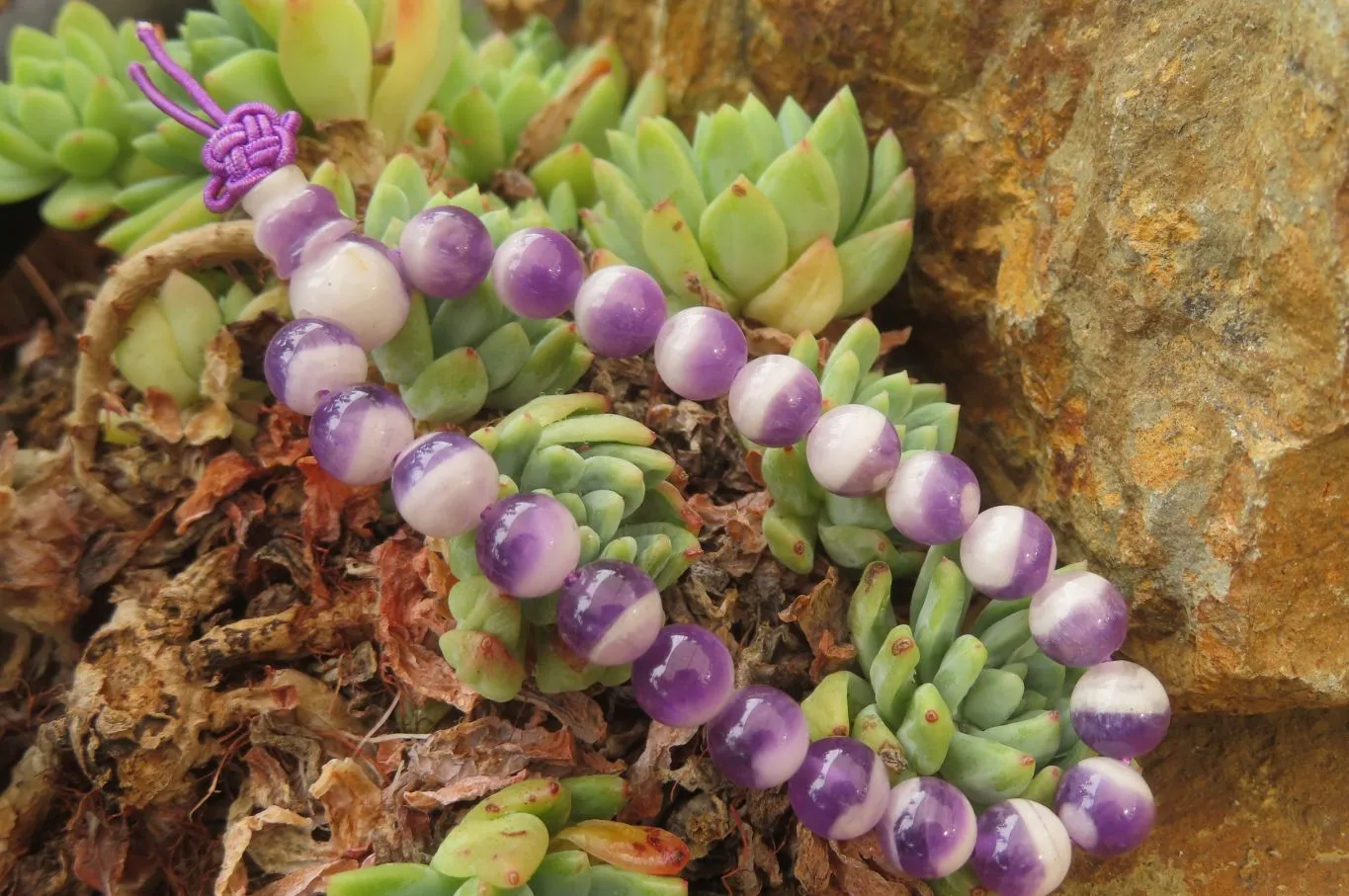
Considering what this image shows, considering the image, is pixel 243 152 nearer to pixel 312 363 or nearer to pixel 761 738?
pixel 312 363

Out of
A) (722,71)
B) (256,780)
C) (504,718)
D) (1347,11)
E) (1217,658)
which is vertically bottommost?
(256,780)

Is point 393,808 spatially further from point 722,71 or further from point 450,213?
point 722,71

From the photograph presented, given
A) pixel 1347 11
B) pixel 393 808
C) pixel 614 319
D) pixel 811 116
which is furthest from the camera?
pixel 811 116

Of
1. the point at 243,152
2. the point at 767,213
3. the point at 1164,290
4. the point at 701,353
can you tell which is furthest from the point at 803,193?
the point at 243,152

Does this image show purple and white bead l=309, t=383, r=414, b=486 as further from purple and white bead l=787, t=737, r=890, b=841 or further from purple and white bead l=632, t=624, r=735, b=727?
purple and white bead l=787, t=737, r=890, b=841

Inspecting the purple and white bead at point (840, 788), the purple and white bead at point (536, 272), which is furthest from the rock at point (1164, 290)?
the purple and white bead at point (536, 272)

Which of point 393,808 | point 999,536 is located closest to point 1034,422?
point 999,536
